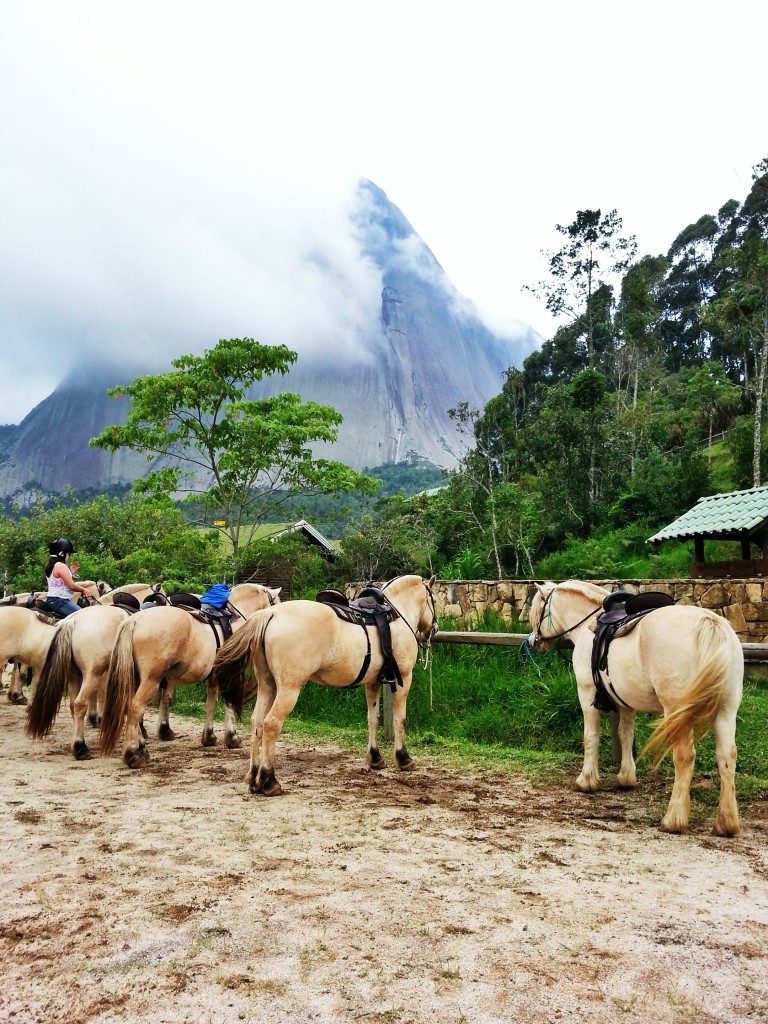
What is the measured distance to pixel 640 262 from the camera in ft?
155

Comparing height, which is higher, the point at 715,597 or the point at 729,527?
the point at 729,527

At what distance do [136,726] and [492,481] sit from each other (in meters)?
18.8

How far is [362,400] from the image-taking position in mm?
145125

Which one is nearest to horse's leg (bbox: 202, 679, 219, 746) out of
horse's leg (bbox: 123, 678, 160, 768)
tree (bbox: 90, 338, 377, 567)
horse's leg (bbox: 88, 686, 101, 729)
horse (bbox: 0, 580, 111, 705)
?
horse's leg (bbox: 123, 678, 160, 768)

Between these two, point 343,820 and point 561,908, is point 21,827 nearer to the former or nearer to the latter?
point 343,820

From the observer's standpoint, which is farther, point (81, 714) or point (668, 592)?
point (668, 592)

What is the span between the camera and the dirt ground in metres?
2.10

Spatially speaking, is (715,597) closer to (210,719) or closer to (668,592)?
(668,592)

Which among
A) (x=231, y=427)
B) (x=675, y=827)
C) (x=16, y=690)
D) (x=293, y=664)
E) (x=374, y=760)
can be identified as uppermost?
(x=231, y=427)

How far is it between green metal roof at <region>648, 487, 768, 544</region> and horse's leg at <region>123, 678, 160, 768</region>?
10.5 m

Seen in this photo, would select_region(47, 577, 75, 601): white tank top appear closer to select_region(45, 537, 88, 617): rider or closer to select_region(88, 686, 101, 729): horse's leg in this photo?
select_region(45, 537, 88, 617): rider

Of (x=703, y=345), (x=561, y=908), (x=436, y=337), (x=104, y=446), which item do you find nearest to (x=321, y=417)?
(x=104, y=446)

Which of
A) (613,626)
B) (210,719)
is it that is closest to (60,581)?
(210,719)

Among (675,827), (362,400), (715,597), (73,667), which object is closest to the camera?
(675,827)
